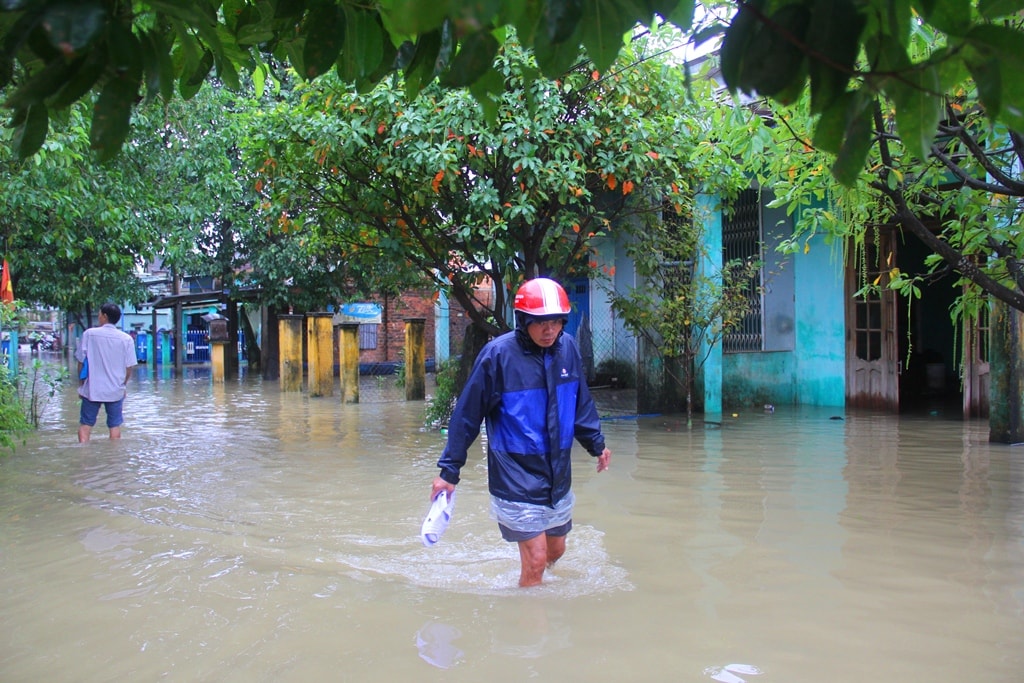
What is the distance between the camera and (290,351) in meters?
18.9

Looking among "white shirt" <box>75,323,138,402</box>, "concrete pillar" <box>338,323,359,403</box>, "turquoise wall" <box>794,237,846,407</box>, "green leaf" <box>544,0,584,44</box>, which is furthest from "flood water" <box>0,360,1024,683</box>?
"concrete pillar" <box>338,323,359,403</box>

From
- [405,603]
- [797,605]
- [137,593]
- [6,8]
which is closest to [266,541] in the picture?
[137,593]

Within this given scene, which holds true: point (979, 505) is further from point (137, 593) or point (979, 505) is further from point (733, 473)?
point (137, 593)

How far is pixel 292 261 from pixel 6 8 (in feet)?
68.8

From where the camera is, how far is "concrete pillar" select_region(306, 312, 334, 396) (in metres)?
17.7

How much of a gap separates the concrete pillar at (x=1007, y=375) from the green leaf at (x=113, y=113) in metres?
8.95

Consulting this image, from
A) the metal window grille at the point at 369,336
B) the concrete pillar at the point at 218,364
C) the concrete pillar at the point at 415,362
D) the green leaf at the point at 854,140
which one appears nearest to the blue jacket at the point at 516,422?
the green leaf at the point at 854,140

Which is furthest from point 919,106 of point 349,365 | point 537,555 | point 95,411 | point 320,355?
point 320,355

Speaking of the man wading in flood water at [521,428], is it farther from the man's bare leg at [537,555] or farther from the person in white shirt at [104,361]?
the person in white shirt at [104,361]

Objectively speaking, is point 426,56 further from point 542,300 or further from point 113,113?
point 542,300

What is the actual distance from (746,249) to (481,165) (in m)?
6.46

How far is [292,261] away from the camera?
22.2m

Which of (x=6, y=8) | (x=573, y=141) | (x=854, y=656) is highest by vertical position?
(x=573, y=141)

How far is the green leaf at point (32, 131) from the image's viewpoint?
2.18 meters
